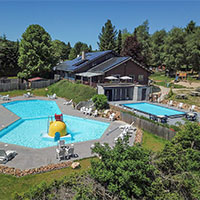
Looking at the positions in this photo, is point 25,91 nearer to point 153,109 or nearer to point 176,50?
point 153,109

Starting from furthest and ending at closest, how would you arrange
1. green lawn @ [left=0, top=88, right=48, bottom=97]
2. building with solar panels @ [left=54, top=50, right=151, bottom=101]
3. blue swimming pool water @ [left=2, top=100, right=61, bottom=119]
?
green lawn @ [left=0, top=88, right=48, bottom=97]
building with solar panels @ [left=54, top=50, right=151, bottom=101]
blue swimming pool water @ [left=2, top=100, right=61, bottom=119]

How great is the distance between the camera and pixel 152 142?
576 inches

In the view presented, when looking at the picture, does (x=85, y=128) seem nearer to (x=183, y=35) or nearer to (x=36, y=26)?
(x=36, y=26)

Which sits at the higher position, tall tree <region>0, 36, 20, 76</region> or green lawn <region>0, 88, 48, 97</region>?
tall tree <region>0, 36, 20, 76</region>

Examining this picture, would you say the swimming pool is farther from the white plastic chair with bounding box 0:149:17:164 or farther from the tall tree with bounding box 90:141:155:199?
the tall tree with bounding box 90:141:155:199

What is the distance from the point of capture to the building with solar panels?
96.5 ft

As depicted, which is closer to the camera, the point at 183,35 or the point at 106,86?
the point at 106,86

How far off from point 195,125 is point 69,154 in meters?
7.72

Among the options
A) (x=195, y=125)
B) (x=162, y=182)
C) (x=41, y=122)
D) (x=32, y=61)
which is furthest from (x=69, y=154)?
(x=32, y=61)

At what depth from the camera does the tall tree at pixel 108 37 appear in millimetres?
64250

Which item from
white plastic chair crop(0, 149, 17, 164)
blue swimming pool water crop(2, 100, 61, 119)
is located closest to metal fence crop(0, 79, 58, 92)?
blue swimming pool water crop(2, 100, 61, 119)

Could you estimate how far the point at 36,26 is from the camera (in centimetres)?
3881

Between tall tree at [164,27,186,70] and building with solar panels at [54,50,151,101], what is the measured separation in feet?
44.7

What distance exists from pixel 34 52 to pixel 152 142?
1249 inches
